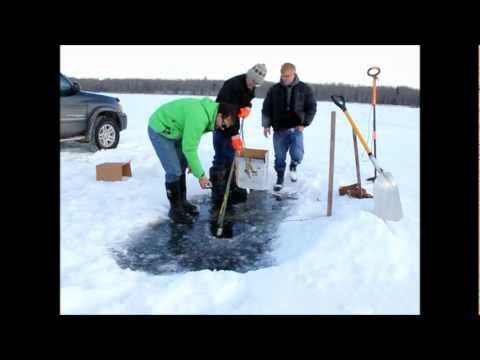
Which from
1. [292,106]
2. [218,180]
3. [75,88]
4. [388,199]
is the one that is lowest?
[388,199]

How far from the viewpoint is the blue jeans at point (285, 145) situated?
6.17 meters

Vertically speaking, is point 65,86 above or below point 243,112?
above

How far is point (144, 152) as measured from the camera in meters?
8.91

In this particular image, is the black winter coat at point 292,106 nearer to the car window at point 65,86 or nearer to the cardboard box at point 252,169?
the cardboard box at point 252,169

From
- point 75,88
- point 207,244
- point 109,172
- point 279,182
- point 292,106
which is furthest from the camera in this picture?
point 75,88

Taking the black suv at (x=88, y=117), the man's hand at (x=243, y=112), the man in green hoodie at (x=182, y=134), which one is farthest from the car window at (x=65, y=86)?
the man's hand at (x=243, y=112)

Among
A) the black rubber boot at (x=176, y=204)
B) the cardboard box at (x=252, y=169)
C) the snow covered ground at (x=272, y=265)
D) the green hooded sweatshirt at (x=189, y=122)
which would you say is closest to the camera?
the snow covered ground at (x=272, y=265)

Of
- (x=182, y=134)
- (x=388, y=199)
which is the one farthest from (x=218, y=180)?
(x=388, y=199)

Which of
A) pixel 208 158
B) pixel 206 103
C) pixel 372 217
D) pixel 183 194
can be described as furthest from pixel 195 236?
pixel 208 158

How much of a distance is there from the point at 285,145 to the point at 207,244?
2.35 m

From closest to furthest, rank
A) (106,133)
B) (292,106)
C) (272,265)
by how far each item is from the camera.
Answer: (272,265) → (292,106) → (106,133)

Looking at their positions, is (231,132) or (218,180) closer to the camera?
(231,132)

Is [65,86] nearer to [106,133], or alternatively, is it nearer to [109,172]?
[106,133]

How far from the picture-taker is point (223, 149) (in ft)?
19.3
